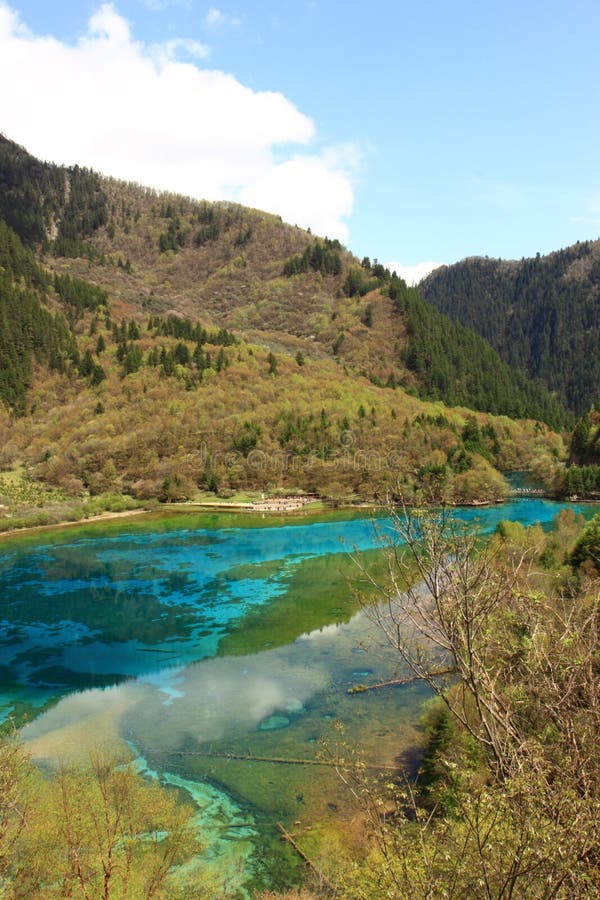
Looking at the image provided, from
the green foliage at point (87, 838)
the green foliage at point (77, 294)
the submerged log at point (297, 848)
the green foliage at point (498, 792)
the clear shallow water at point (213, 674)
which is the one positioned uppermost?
the green foliage at point (77, 294)

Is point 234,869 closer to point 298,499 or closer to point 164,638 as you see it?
point 164,638

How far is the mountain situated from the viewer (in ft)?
318

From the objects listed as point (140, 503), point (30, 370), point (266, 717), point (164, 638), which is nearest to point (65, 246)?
point (30, 370)

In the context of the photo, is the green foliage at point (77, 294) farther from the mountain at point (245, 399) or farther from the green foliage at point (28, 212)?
the green foliage at point (28, 212)

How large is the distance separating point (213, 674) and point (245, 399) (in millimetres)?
81922

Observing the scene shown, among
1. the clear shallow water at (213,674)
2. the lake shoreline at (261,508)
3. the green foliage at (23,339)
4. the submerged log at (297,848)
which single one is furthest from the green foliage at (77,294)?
the submerged log at (297,848)

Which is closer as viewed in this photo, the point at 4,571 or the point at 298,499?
the point at 4,571

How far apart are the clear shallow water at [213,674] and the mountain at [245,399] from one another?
2624cm

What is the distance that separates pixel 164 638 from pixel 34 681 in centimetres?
884

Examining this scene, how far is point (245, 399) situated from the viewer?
11138 cm

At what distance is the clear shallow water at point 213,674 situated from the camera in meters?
21.1

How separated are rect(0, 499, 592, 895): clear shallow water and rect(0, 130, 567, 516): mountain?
26245 millimetres

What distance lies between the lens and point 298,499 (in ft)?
314

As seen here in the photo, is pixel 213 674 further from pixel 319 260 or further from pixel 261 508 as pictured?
pixel 319 260
